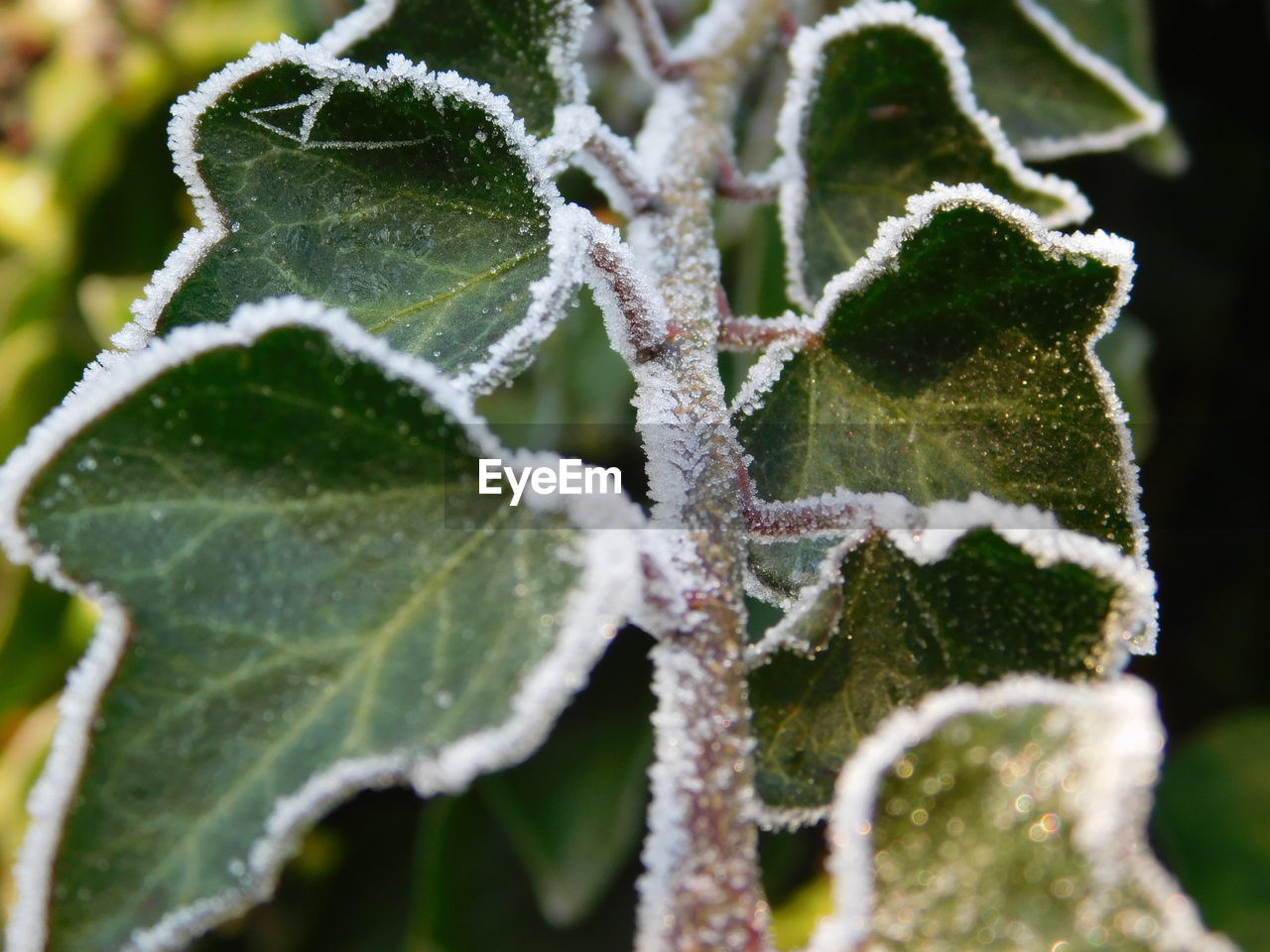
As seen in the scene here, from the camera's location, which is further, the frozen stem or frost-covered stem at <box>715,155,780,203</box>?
frost-covered stem at <box>715,155,780,203</box>

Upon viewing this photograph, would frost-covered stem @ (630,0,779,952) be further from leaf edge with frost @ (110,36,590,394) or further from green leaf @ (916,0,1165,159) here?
green leaf @ (916,0,1165,159)

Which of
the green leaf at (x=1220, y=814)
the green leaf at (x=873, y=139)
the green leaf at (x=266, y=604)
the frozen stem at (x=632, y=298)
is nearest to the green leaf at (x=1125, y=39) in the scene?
the green leaf at (x=873, y=139)

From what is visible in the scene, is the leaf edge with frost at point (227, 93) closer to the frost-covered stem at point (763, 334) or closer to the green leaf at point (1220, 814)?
the frost-covered stem at point (763, 334)

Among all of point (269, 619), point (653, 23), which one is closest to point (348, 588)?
point (269, 619)

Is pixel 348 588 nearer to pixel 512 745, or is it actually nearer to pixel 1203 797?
pixel 512 745

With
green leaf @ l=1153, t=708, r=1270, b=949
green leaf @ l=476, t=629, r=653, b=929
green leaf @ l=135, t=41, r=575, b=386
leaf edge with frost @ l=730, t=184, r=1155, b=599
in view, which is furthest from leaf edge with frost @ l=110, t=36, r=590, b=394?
Result: green leaf @ l=1153, t=708, r=1270, b=949

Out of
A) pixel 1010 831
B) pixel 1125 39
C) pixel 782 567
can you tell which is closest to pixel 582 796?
pixel 782 567
